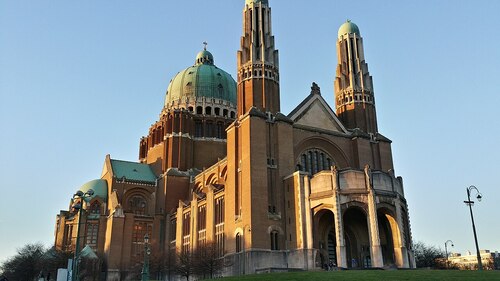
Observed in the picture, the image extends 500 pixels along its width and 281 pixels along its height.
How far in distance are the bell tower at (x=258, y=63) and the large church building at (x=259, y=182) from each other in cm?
13

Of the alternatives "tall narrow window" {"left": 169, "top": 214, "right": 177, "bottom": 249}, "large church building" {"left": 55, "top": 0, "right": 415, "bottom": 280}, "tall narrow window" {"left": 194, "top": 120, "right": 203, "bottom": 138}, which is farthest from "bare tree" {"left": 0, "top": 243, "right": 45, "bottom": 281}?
"tall narrow window" {"left": 194, "top": 120, "right": 203, "bottom": 138}

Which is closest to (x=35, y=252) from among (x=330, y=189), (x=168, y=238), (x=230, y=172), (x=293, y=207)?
(x=168, y=238)

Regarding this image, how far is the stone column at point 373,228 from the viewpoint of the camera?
43656 mm

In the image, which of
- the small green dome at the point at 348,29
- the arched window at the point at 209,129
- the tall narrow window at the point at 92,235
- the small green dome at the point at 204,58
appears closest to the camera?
the small green dome at the point at 348,29

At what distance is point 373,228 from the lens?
4447 cm

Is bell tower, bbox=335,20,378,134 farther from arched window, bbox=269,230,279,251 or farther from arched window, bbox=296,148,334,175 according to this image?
arched window, bbox=269,230,279,251

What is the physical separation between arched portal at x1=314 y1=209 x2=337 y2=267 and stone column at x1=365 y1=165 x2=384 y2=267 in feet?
15.3

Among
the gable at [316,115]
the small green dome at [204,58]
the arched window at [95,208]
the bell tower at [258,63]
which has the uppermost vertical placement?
the small green dome at [204,58]

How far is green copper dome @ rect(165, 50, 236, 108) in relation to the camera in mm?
81625

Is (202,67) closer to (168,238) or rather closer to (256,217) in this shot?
(168,238)

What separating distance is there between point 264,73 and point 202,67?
33.1 meters

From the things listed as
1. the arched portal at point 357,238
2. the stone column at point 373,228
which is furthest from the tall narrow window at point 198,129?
the stone column at point 373,228

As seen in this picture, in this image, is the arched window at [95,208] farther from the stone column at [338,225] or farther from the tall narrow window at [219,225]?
the stone column at [338,225]

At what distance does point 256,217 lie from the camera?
153 feet
